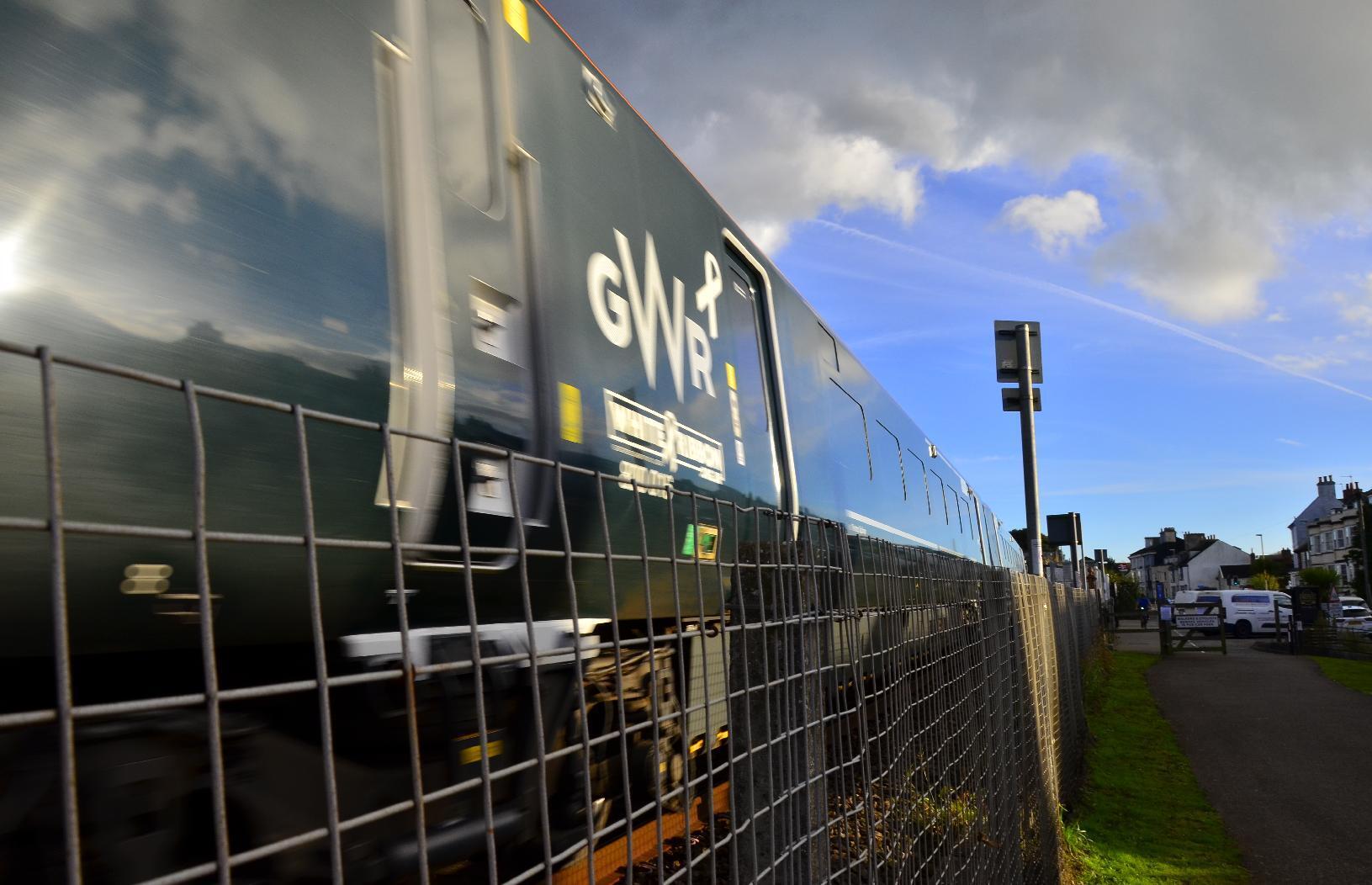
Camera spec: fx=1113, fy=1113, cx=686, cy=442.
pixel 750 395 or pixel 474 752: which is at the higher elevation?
pixel 750 395

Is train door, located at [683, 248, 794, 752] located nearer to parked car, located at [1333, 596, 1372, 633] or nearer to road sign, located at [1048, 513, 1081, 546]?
road sign, located at [1048, 513, 1081, 546]

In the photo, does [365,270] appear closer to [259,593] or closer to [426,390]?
[426,390]

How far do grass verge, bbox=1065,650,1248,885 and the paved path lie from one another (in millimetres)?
181

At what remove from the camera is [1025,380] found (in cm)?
1348

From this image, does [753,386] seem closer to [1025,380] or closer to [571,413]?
[571,413]

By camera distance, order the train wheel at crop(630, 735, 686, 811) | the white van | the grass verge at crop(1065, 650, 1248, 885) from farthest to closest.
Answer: the white van → the grass verge at crop(1065, 650, 1248, 885) → the train wheel at crop(630, 735, 686, 811)

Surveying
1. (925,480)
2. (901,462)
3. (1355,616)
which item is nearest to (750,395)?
(901,462)

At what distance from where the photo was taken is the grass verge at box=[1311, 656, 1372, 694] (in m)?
17.0

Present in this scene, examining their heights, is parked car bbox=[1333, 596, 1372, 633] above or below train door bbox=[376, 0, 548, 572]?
below

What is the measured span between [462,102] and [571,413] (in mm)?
1088

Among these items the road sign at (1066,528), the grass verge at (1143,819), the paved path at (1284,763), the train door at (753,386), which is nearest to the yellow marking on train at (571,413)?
the train door at (753,386)

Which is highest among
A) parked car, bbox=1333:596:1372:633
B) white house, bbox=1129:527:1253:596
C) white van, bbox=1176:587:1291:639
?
white van, bbox=1176:587:1291:639

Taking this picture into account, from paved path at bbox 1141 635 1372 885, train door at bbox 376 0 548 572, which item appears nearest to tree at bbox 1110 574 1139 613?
paved path at bbox 1141 635 1372 885

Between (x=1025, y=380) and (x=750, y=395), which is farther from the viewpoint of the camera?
(x=1025, y=380)
